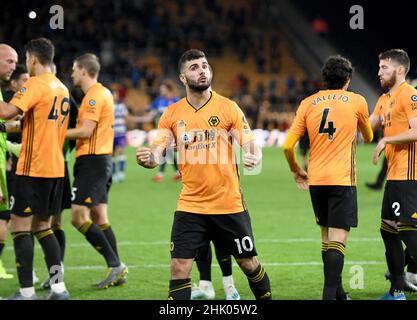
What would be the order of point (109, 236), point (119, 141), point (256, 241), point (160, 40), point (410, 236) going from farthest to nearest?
point (160, 40) < point (119, 141) < point (256, 241) < point (109, 236) < point (410, 236)

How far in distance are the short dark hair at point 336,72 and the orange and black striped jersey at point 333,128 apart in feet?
→ 0.26

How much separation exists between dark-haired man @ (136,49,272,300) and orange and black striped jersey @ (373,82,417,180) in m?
1.87

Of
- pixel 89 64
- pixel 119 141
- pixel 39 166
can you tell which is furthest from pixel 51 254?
pixel 119 141

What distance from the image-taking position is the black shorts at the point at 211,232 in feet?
20.1

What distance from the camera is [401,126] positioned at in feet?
24.2

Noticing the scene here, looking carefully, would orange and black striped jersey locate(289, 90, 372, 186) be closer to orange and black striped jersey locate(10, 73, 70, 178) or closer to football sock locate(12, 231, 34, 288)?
orange and black striped jersey locate(10, 73, 70, 178)

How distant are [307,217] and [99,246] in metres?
5.43

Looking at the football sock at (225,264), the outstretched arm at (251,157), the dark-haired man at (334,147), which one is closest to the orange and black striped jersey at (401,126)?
the dark-haired man at (334,147)

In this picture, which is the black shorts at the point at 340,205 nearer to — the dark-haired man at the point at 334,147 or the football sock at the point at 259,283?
the dark-haired man at the point at 334,147

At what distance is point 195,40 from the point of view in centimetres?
3909

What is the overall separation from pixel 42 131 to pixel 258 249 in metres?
3.91

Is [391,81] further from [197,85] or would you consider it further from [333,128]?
[197,85]

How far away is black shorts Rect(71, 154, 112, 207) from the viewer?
8555mm
